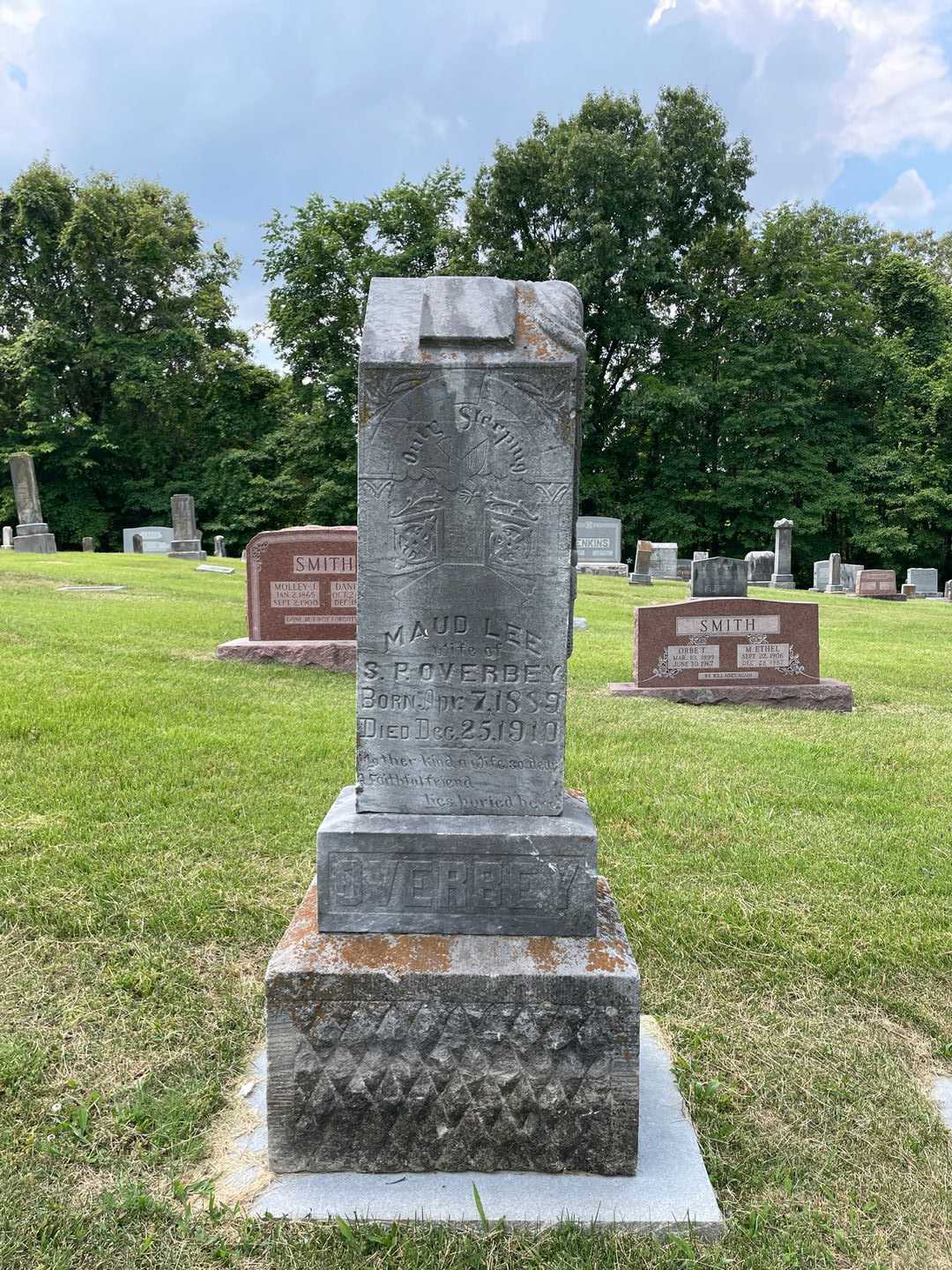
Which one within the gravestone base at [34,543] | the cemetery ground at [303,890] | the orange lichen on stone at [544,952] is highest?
the gravestone base at [34,543]

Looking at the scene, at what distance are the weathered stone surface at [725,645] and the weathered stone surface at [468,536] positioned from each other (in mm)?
5933

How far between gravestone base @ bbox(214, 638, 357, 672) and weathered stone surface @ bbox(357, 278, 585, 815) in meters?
5.97

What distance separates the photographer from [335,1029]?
2.18m

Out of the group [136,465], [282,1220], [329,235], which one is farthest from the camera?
Answer: [136,465]

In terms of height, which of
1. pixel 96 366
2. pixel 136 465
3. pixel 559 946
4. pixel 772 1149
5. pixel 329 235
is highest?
pixel 329 235

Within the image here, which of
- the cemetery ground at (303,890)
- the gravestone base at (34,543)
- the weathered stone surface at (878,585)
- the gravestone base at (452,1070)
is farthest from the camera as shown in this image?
the weathered stone surface at (878,585)

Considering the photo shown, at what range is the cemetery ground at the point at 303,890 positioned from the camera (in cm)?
199

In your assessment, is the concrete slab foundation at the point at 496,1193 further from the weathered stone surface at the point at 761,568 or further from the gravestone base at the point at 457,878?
the weathered stone surface at the point at 761,568

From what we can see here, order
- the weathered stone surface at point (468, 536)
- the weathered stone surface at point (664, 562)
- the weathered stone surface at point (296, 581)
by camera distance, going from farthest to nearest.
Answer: the weathered stone surface at point (664, 562)
the weathered stone surface at point (296, 581)
the weathered stone surface at point (468, 536)

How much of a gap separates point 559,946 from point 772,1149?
0.81m

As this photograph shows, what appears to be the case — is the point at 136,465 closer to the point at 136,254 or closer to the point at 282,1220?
the point at 136,254

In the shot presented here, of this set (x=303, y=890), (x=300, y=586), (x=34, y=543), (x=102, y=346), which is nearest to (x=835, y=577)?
(x=300, y=586)

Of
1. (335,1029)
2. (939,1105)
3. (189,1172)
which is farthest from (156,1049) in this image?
(939,1105)

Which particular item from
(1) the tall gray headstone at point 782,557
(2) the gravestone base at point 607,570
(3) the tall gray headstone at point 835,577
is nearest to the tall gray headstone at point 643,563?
(2) the gravestone base at point 607,570
